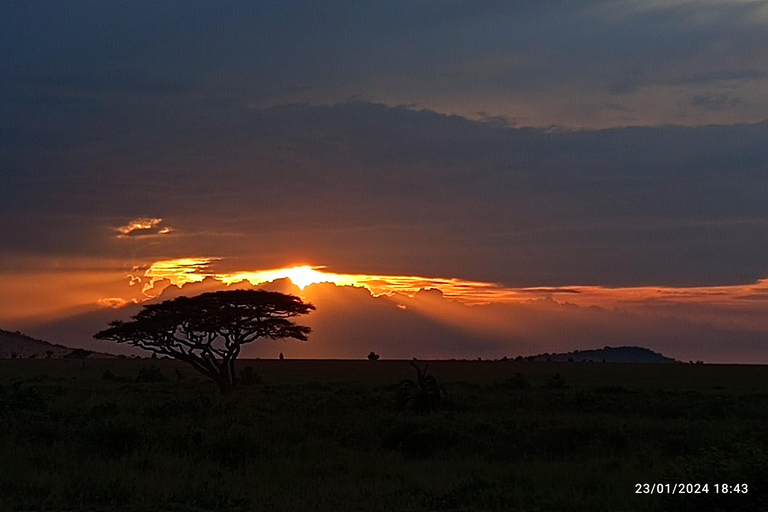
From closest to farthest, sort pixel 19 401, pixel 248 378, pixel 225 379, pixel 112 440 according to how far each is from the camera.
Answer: pixel 112 440 → pixel 19 401 → pixel 225 379 → pixel 248 378

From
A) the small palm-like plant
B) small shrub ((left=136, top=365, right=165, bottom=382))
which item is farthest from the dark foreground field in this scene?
small shrub ((left=136, top=365, right=165, bottom=382))

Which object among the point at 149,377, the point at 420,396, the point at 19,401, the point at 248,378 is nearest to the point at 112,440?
the point at 19,401

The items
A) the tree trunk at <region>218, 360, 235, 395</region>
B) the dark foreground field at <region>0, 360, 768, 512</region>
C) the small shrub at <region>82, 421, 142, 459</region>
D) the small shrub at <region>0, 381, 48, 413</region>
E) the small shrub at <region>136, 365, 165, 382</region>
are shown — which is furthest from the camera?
the small shrub at <region>136, 365, 165, 382</region>

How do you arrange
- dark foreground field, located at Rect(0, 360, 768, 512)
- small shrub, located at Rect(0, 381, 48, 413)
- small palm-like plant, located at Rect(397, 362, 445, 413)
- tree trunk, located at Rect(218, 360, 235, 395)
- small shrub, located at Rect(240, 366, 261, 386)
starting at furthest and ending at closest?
small shrub, located at Rect(240, 366, 261, 386), tree trunk, located at Rect(218, 360, 235, 395), small palm-like plant, located at Rect(397, 362, 445, 413), small shrub, located at Rect(0, 381, 48, 413), dark foreground field, located at Rect(0, 360, 768, 512)

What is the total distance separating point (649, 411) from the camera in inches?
1366

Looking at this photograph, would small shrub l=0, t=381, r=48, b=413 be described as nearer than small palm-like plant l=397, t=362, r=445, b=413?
Yes

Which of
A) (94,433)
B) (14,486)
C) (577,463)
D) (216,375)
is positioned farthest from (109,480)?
(216,375)

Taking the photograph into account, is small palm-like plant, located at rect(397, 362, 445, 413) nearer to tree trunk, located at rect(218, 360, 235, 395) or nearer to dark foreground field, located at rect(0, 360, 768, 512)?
dark foreground field, located at rect(0, 360, 768, 512)

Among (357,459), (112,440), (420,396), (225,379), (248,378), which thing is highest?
(225,379)

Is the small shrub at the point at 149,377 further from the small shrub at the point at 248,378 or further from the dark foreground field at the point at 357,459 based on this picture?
the dark foreground field at the point at 357,459

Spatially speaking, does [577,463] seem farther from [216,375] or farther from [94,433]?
[216,375]

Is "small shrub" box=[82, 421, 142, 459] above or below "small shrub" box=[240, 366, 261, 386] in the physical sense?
below

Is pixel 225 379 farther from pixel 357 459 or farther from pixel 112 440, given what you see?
pixel 357 459

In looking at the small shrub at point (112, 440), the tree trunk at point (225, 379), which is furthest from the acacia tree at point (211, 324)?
the small shrub at point (112, 440)
